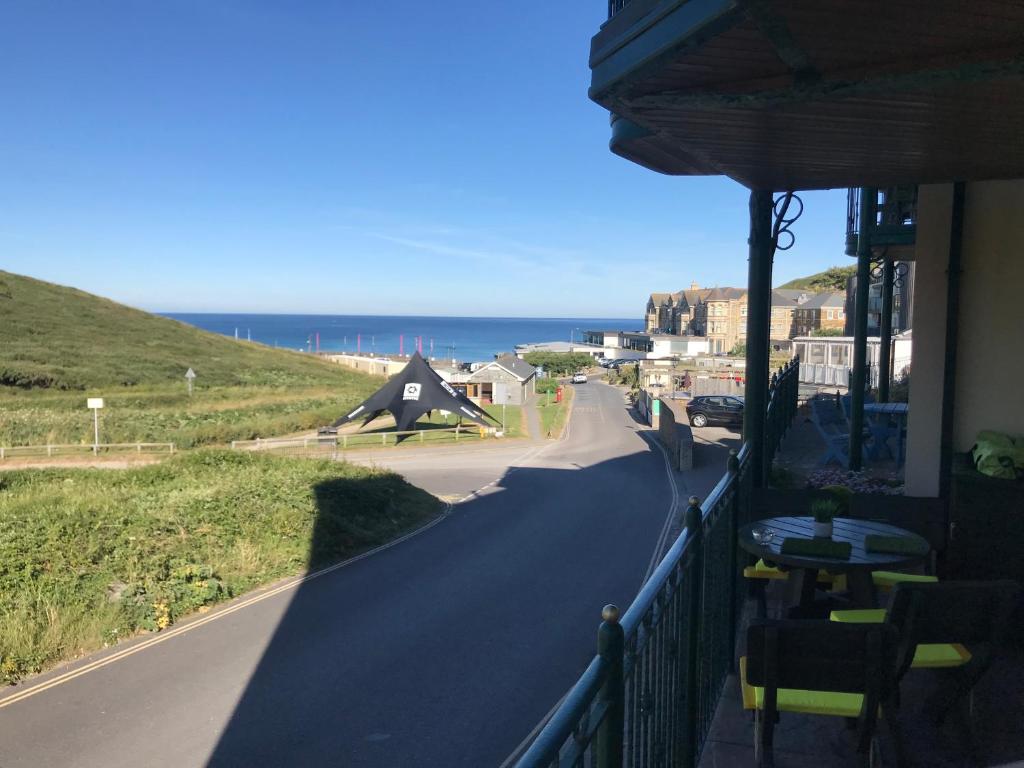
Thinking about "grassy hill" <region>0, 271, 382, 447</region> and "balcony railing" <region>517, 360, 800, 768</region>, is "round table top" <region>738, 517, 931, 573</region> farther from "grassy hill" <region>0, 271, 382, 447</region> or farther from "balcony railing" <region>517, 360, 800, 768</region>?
"grassy hill" <region>0, 271, 382, 447</region>

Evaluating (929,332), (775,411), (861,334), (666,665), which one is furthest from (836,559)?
(861,334)

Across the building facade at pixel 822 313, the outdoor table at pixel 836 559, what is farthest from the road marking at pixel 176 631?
the building facade at pixel 822 313

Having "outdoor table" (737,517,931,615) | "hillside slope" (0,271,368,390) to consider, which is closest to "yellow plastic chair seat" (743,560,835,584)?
"outdoor table" (737,517,931,615)

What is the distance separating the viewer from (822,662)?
3.60 m

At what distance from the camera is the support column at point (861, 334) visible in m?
10.0

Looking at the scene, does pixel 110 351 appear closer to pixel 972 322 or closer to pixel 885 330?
pixel 885 330

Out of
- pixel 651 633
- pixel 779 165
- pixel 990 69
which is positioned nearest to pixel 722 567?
pixel 651 633

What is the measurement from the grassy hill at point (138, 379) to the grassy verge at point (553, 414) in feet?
36.2

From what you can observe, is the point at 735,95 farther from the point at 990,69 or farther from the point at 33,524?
the point at 33,524

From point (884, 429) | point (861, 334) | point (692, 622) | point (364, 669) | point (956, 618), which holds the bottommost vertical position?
point (364, 669)

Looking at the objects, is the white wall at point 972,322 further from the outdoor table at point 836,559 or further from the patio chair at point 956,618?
the patio chair at point 956,618

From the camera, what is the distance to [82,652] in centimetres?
1005

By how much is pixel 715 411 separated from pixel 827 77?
31374 mm

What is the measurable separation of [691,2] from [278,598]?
39.0 feet
